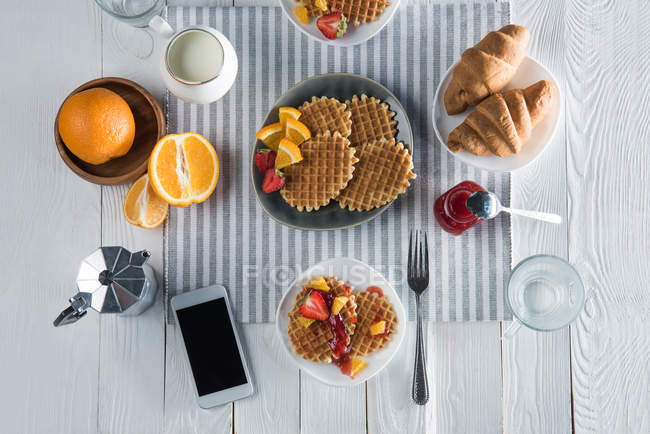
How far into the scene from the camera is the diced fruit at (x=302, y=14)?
1139mm

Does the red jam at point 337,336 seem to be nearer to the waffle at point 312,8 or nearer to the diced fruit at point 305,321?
the diced fruit at point 305,321

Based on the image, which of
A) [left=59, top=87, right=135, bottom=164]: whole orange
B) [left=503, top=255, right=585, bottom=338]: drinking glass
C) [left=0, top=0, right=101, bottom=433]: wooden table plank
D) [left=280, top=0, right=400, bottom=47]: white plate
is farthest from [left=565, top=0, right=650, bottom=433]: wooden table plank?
[left=0, top=0, right=101, bottom=433]: wooden table plank

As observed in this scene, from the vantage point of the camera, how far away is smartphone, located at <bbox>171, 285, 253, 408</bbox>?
3.85ft

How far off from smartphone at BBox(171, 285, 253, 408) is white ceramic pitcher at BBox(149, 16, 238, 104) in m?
0.44

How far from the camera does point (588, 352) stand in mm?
1205

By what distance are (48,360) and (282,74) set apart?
0.91 m

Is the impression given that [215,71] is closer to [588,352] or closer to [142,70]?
[142,70]

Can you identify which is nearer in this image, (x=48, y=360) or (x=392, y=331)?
(x=392, y=331)

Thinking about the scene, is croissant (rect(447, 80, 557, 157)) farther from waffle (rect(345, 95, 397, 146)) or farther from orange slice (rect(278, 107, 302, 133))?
orange slice (rect(278, 107, 302, 133))

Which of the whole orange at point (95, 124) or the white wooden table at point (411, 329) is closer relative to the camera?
the whole orange at point (95, 124)

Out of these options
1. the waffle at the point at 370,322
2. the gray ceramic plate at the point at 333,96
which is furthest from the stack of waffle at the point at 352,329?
the gray ceramic plate at the point at 333,96

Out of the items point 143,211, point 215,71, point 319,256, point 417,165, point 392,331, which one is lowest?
point 392,331

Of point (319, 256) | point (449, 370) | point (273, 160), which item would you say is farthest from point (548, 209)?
point (273, 160)

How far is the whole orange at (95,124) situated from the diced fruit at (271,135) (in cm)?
29
